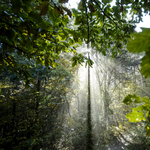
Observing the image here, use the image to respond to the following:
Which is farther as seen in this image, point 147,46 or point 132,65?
point 132,65

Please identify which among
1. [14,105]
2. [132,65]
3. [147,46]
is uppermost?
[132,65]

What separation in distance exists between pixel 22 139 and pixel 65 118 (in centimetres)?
182

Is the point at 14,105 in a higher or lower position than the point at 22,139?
higher

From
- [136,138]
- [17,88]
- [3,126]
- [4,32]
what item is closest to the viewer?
[4,32]

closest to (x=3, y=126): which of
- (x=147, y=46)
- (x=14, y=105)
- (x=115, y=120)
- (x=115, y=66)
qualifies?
(x=14, y=105)

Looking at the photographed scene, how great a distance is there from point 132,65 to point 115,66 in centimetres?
84

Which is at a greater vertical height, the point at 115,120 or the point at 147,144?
the point at 115,120

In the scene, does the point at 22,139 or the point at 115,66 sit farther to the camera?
the point at 115,66

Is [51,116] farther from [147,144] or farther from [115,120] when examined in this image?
[147,144]

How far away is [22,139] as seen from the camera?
338cm

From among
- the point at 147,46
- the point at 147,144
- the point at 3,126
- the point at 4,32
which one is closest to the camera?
the point at 147,46

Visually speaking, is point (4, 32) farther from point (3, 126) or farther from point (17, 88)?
point (3, 126)

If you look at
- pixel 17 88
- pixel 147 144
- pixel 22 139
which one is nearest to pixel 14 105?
pixel 17 88

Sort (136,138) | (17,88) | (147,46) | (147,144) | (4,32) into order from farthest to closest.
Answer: (136,138) → (147,144) → (17,88) → (4,32) → (147,46)
